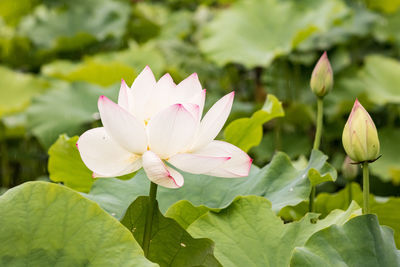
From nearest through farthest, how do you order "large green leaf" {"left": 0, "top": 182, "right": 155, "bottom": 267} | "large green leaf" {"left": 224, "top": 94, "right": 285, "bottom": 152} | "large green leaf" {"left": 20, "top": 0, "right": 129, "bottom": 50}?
"large green leaf" {"left": 0, "top": 182, "right": 155, "bottom": 267} < "large green leaf" {"left": 224, "top": 94, "right": 285, "bottom": 152} < "large green leaf" {"left": 20, "top": 0, "right": 129, "bottom": 50}

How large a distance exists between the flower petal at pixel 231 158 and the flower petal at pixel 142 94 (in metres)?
0.08

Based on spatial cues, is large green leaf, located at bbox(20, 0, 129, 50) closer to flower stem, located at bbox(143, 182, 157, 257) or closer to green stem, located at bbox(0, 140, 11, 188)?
green stem, located at bbox(0, 140, 11, 188)

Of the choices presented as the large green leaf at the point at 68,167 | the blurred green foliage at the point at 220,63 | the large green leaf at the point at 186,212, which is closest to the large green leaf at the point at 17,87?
the blurred green foliage at the point at 220,63

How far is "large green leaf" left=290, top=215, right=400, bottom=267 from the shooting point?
0.60m

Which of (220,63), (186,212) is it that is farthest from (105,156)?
(220,63)

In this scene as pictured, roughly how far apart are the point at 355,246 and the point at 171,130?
0.22m

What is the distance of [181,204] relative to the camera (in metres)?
0.73

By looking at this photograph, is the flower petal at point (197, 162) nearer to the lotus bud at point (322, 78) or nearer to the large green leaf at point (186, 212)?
the large green leaf at point (186, 212)

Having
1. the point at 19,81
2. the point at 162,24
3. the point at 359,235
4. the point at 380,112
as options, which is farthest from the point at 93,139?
the point at 162,24

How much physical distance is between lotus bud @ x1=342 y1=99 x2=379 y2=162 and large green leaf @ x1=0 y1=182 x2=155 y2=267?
27 cm

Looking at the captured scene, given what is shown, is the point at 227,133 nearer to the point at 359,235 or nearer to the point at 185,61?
the point at 359,235

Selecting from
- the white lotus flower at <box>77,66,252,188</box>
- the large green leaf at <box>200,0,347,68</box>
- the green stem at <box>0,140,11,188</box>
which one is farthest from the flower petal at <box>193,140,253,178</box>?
the green stem at <box>0,140,11,188</box>

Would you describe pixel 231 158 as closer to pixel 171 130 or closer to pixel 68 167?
pixel 171 130

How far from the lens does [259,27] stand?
2.58 m
